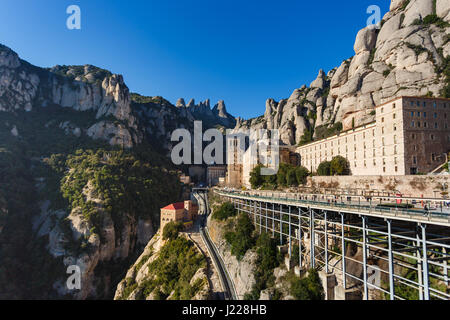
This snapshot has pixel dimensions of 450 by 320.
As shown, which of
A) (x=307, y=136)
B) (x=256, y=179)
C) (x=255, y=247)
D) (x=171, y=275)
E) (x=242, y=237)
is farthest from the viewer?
(x=307, y=136)

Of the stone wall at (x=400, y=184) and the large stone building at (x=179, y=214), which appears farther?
the large stone building at (x=179, y=214)

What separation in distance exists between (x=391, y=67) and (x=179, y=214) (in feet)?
208

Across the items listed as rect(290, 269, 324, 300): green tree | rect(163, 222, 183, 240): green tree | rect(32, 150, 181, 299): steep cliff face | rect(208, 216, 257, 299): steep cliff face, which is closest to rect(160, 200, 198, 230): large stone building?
rect(163, 222, 183, 240): green tree

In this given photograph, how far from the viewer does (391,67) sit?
181 feet

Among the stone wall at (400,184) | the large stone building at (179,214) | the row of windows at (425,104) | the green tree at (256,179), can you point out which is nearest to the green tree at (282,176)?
the green tree at (256,179)

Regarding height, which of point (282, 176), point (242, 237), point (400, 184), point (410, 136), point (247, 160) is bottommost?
point (242, 237)

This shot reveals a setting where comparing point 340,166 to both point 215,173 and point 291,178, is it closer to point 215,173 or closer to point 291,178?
point 291,178

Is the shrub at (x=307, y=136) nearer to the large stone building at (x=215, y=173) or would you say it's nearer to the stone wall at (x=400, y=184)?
the stone wall at (x=400, y=184)

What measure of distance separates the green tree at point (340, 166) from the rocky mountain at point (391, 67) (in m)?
15.5

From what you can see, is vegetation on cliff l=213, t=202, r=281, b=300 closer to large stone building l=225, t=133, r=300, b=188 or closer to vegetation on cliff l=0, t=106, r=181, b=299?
large stone building l=225, t=133, r=300, b=188

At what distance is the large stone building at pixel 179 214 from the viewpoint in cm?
4972

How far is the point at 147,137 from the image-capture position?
117375 mm

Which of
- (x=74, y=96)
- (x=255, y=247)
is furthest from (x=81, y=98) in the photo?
(x=255, y=247)

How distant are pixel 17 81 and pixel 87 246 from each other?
85.6m
